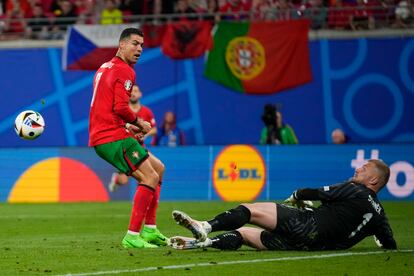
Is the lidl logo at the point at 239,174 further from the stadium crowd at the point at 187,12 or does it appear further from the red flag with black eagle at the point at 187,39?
the stadium crowd at the point at 187,12

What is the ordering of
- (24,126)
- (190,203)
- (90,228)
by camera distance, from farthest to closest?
(190,203), (90,228), (24,126)

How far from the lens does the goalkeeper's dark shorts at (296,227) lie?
1066 cm

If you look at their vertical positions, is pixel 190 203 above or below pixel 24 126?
below

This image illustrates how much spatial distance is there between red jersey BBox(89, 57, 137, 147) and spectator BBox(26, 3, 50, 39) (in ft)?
53.7

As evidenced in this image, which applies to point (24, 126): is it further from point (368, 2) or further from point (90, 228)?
point (368, 2)

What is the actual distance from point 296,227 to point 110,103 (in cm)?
253

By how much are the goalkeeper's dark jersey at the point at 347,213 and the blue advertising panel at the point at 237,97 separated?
594 inches

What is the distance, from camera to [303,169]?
2234cm

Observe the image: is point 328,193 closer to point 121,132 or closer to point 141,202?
point 141,202

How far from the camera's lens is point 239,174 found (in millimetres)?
22328

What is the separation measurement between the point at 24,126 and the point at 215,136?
14.7 metres

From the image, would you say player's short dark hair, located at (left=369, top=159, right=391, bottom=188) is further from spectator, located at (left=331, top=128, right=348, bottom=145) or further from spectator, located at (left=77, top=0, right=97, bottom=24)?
spectator, located at (left=77, top=0, right=97, bottom=24)

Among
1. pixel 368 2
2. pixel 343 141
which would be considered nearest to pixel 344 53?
pixel 368 2

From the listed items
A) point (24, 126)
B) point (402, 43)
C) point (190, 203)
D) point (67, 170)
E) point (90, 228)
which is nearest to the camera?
point (24, 126)
